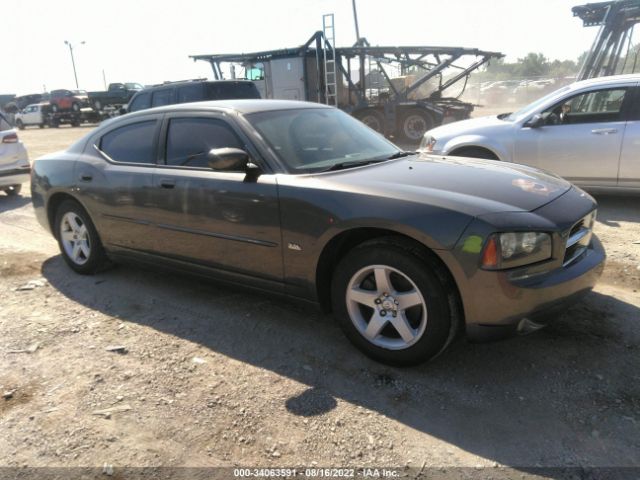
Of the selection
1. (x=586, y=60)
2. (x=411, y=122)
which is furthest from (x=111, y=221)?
(x=586, y=60)

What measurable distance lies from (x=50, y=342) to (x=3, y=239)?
3.47 m

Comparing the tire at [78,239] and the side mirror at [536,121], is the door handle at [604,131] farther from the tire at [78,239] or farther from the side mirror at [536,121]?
the tire at [78,239]

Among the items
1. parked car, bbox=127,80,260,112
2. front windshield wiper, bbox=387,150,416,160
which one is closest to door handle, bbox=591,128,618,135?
front windshield wiper, bbox=387,150,416,160

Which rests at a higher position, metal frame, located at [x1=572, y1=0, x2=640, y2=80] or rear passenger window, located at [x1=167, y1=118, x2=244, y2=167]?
metal frame, located at [x1=572, y1=0, x2=640, y2=80]

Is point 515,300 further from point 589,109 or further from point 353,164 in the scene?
point 589,109

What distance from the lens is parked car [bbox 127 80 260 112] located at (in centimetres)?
1089

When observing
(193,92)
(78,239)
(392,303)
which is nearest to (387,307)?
(392,303)

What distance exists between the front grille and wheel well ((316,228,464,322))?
26.3 inches

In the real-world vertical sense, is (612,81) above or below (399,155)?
above

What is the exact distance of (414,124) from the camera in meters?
14.3

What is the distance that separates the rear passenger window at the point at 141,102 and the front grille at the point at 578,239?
10355 millimetres

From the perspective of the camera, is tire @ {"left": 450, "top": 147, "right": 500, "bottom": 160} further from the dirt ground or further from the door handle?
the dirt ground

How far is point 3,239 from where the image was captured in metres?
6.29

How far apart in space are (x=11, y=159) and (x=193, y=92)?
388 centimetres
